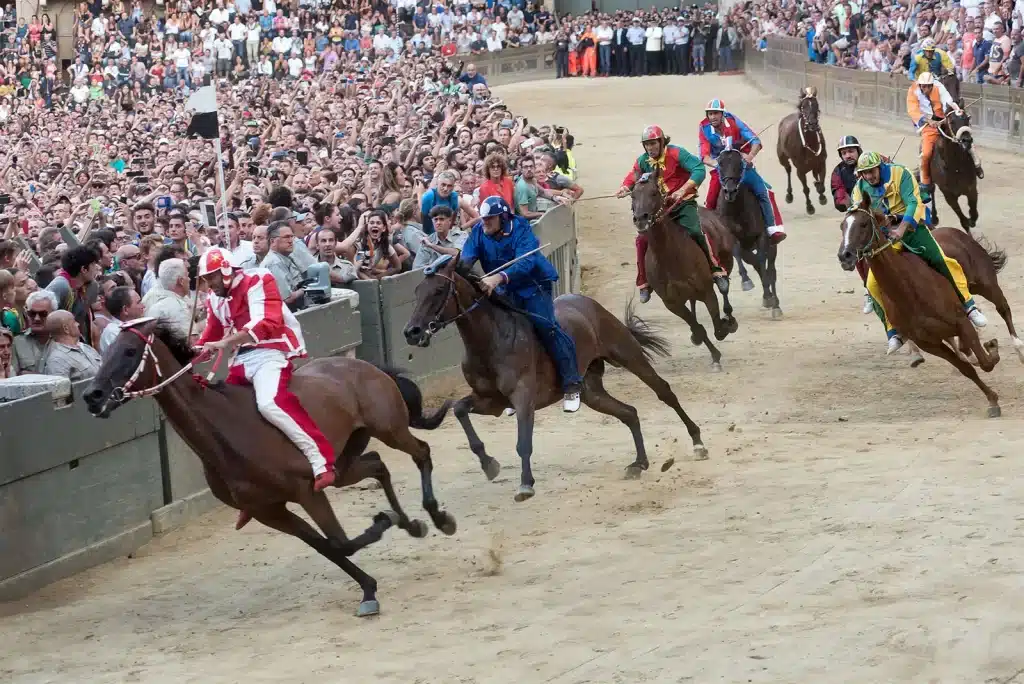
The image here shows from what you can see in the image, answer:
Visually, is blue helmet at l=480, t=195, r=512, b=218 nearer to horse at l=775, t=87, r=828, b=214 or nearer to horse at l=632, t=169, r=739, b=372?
horse at l=632, t=169, r=739, b=372

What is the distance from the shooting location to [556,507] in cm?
1104

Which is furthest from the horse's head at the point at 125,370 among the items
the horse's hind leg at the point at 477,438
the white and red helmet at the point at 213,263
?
the horse's hind leg at the point at 477,438

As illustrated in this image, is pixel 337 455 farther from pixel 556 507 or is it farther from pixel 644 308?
pixel 644 308

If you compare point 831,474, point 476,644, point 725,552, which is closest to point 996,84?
point 831,474

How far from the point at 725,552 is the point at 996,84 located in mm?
21887

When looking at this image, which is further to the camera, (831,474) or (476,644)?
(831,474)

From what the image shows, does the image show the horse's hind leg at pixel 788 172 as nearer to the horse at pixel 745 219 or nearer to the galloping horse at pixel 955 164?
the galloping horse at pixel 955 164

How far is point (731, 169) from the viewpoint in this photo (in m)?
17.5

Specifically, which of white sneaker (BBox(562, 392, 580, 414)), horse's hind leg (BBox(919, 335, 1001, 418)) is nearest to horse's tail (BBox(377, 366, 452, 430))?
white sneaker (BBox(562, 392, 580, 414))

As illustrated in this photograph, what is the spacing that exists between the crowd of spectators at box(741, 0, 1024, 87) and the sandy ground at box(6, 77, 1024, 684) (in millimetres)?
14770

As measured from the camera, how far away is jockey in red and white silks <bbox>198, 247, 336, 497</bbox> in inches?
345

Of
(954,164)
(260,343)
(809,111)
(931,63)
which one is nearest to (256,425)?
(260,343)

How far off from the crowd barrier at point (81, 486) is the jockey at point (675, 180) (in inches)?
169

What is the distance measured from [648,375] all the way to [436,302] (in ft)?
8.24
